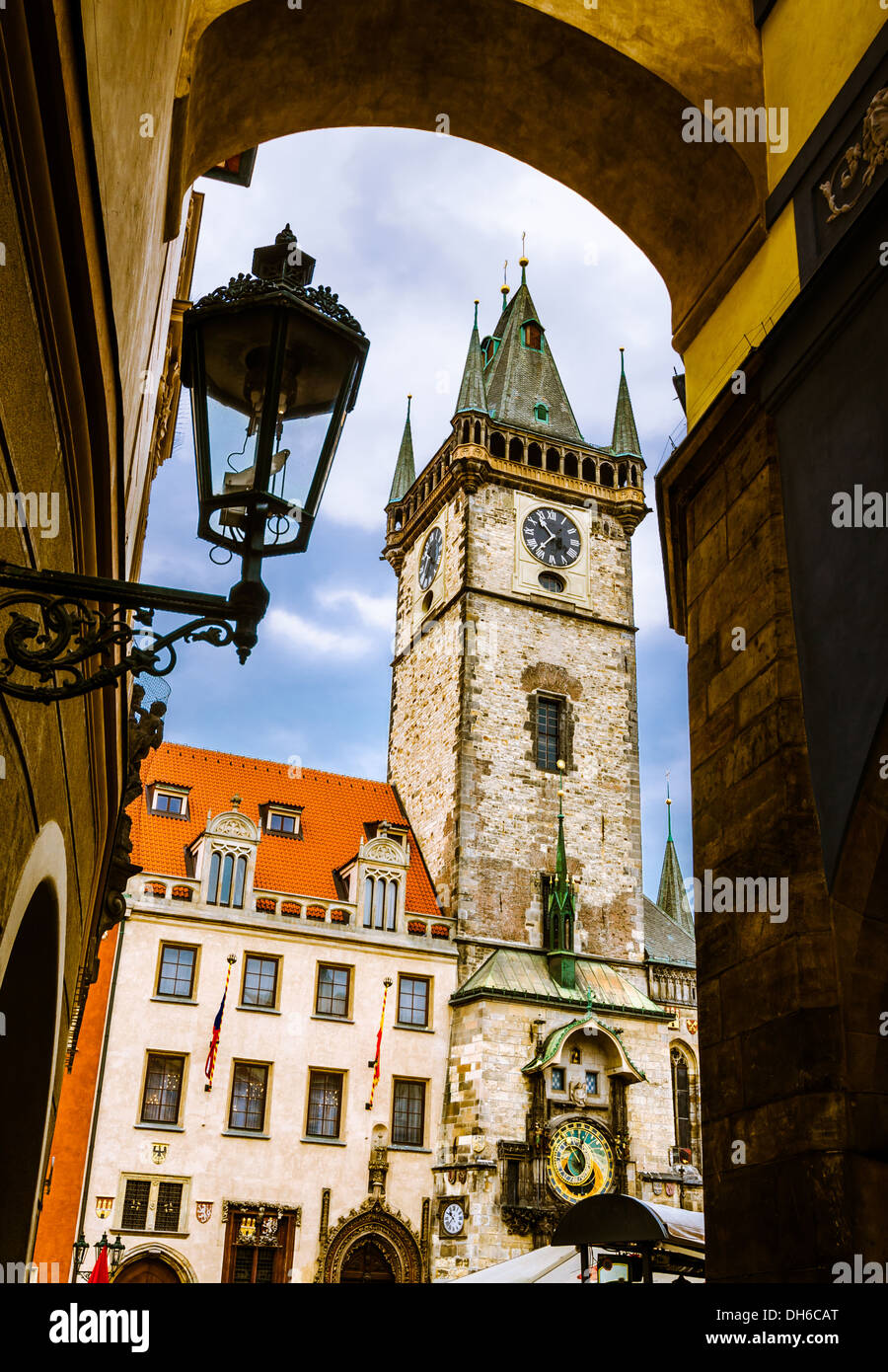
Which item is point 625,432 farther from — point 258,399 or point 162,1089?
point 258,399

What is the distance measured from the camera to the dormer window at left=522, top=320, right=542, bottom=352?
40.9 metres

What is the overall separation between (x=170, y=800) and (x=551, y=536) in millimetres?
13173

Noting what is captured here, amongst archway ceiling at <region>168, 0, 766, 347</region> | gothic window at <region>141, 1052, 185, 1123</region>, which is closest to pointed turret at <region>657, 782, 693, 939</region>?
gothic window at <region>141, 1052, 185, 1123</region>

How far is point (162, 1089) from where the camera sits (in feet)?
81.6

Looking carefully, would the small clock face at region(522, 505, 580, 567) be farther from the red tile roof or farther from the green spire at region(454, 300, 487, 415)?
the red tile roof

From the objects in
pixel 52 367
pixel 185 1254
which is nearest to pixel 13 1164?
pixel 52 367

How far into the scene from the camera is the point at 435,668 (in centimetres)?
3394

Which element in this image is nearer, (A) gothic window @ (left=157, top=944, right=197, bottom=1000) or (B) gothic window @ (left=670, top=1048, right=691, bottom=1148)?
(A) gothic window @ (left=157, top=944, right=197, bottom=1000)

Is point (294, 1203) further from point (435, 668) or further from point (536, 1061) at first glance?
point (435, 668)

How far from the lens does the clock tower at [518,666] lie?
101 ft

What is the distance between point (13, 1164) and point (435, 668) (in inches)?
1091

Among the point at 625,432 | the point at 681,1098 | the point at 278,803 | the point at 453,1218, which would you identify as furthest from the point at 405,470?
the point at 453,1218

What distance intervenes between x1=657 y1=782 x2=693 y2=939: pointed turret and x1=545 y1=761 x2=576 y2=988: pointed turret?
1079cm

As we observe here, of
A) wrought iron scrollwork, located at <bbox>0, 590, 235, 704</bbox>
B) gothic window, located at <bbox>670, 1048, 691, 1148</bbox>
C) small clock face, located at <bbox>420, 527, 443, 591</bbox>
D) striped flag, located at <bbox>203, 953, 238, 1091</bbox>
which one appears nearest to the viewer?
wrought iron scrollwork, located at <bbox>0, 590, 235, 704</bbox>
